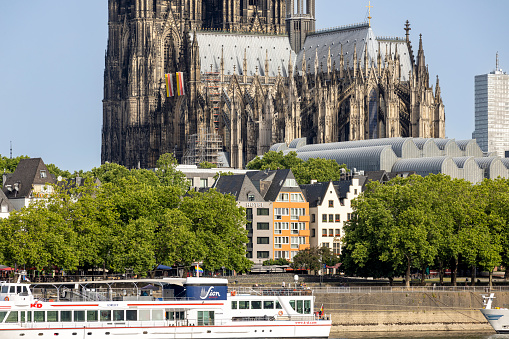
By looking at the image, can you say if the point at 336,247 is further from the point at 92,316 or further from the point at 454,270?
the point at 92,316

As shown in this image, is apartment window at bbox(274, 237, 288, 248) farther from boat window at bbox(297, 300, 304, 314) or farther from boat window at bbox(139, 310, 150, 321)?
boat window at bbox(139, 310, 150, 321)

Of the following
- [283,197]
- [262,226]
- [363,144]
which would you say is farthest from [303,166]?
[262,226]

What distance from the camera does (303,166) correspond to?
6225 inches

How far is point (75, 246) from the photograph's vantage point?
93500 mm

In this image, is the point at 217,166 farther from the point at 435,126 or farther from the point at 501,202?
the point at 501,202

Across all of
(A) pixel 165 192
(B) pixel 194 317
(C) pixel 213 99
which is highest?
(C) pixel 213 99

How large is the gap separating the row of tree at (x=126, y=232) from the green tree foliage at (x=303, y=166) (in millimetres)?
47484

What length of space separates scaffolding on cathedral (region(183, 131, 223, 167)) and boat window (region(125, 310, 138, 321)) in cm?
11182

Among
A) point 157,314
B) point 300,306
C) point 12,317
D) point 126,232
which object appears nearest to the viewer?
point 12,317

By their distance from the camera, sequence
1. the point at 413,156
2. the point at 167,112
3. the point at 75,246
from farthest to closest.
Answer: the point at 167,112 → the point at 413,156 → the point at 75,246

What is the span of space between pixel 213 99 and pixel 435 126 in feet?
122

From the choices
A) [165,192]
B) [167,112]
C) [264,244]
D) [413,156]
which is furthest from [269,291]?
[167,112]

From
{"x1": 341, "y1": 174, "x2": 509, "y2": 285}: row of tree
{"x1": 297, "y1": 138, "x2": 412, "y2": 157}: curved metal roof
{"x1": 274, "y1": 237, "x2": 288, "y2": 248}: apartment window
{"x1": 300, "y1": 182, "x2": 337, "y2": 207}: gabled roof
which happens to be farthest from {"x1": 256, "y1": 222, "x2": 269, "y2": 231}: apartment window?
{"x1": 297, "y1": 138, "x2": 412, "y2": 157}: curved metal roof

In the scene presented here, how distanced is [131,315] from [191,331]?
370 centimetres
